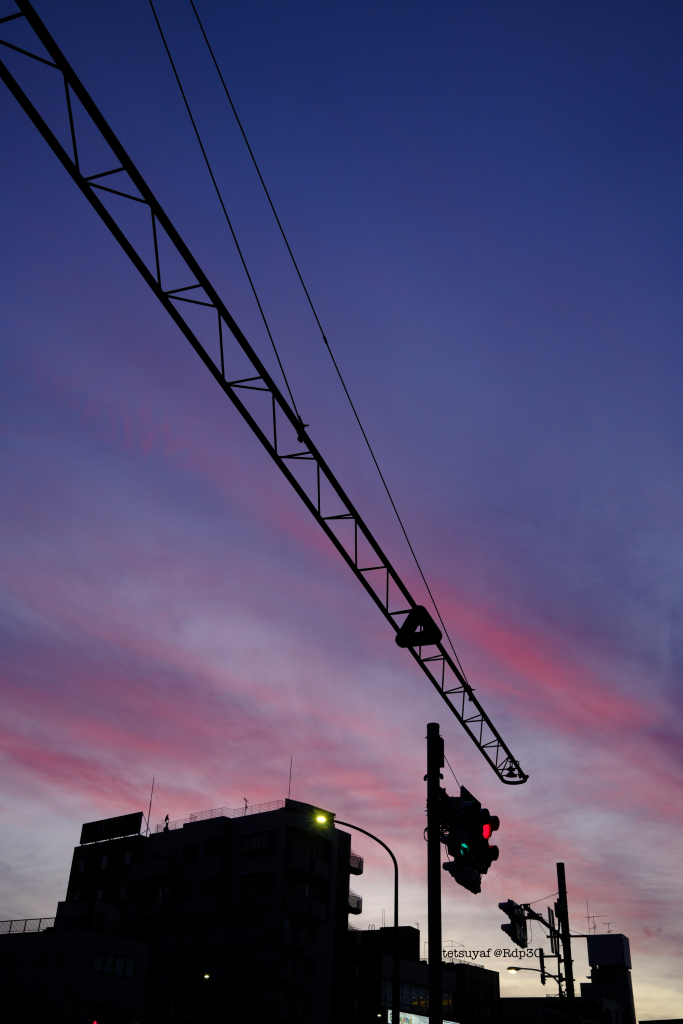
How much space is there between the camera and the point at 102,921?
60906mm

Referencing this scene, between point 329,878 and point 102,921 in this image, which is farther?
point 329,878

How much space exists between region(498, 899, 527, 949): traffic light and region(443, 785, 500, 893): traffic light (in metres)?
9.81

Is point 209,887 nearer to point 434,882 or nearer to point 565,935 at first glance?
point 565,935

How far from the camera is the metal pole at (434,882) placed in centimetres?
1109

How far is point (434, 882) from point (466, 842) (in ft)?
4.37

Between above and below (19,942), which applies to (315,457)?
above

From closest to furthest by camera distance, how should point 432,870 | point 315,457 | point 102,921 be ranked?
point 432,870, point 315,457, point 102,921

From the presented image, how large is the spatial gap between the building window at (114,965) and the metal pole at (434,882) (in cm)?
5576

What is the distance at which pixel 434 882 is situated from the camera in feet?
38.3

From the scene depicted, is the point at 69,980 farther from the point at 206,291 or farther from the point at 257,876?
the point at 206,291

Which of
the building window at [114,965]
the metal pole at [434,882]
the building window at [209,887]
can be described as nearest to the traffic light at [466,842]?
the metal pole at [434,882]

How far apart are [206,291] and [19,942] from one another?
202ft

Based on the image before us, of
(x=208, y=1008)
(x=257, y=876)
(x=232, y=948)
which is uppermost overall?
(x=257, y=876)

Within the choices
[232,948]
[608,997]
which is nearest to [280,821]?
[232,948]
